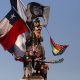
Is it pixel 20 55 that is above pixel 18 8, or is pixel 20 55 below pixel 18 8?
below

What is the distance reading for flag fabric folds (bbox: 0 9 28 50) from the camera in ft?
145

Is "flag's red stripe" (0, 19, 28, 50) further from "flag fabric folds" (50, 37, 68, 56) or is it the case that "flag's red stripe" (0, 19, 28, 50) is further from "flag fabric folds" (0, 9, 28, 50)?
"flag fabric folds" (50, 37, 68, 56)

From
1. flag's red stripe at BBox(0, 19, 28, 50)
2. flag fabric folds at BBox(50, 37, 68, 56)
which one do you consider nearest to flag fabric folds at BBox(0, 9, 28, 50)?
flag's red stripe at BBox(0, 19, 28, 50)

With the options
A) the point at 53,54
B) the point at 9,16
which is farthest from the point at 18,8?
the point at 53,54

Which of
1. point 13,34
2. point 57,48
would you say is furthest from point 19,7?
point 57,48

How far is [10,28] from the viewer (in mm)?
44625

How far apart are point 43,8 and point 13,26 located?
2817 mm

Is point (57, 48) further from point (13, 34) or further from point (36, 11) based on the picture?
point (13, 34)

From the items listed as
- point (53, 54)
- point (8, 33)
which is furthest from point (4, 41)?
point (53, 54)

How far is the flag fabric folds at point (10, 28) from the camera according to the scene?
44125 mm

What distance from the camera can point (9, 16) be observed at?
44.6m

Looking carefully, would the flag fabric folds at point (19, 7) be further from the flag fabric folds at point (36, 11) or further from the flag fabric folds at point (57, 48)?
the flag fabric folds at point (57, 48)

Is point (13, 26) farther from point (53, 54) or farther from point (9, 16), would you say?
point (53, 54)

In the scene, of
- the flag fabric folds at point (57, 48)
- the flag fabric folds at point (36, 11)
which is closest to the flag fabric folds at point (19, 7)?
the flag fabric folds at point (36, 11)
